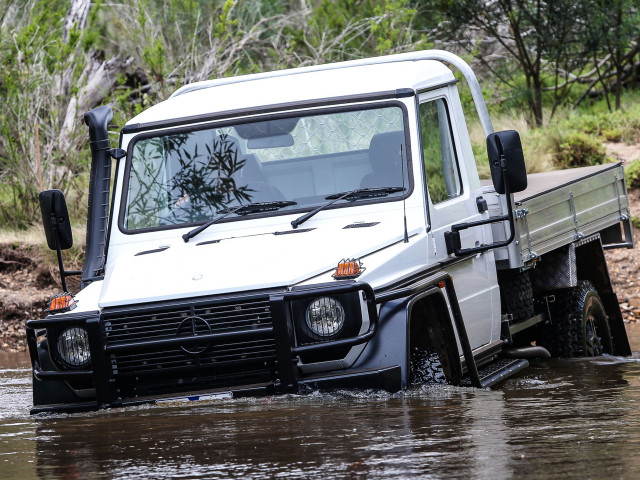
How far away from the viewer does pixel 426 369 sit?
20.4 feet

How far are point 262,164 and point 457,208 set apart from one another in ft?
4.17

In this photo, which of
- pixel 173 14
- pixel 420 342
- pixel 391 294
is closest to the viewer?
pixel 391 294

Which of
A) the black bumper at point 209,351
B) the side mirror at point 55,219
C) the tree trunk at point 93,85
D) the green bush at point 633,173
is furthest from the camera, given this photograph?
the tree trunk at point 93,85

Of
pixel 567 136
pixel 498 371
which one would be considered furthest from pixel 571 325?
pixel 567 136

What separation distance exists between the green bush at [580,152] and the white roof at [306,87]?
27.6 feet

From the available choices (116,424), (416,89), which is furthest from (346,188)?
(116,424)

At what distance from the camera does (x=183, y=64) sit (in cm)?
1608

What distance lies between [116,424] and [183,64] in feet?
36.1

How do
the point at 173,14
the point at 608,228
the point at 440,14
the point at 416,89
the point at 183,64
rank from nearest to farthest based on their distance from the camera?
the point at 416,89 → the point at 608,228 → the point at 183,64 → the point at 440,14 → the point at 173,14

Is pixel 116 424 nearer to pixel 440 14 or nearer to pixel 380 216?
pixel 380 216

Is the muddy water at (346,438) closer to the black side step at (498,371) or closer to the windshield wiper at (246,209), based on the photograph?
the black side step at (498,371)

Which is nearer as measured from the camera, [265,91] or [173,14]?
[265,91]

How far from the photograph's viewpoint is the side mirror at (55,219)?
23.0 feet

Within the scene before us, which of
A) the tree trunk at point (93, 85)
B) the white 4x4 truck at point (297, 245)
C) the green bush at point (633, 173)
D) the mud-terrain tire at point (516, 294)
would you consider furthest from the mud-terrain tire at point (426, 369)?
the tree trunk at point (93, 85)
